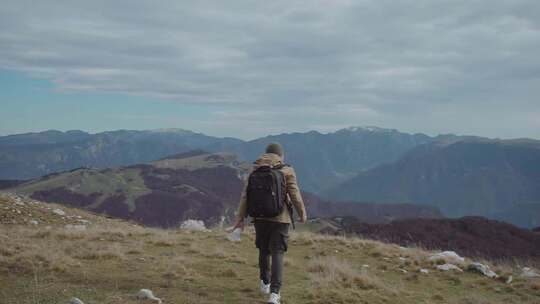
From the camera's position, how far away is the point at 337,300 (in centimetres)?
930

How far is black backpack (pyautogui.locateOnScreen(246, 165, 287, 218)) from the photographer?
8.62 meters

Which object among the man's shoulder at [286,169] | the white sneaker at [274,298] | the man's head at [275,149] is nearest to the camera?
the white sneaker at [274,298]

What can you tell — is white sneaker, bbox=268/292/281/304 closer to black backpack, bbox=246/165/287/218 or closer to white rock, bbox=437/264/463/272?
black backpack, bbox=246/165/287/218

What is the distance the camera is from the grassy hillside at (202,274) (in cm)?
904

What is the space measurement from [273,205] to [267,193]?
24cm

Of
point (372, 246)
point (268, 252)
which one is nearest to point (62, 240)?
point (268, 252)

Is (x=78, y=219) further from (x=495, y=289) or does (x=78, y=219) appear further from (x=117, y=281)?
(x=495, y=289)

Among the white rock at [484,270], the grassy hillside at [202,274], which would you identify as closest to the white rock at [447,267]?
the grassy hillside at [202,274]

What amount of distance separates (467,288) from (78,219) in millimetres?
17787

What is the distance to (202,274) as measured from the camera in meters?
11.2

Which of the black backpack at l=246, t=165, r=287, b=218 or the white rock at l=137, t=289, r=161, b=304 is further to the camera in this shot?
the black backpack at l=246, t=165, r=287, b=218

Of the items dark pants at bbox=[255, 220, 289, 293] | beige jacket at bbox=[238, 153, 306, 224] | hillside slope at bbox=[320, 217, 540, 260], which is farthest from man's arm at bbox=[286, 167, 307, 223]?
hillside slope at bbox=[320, 217, 540, 260]

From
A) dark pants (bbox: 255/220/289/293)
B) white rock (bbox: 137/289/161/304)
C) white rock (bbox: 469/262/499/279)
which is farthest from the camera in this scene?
white rock (bbox: 469/262/499/279)

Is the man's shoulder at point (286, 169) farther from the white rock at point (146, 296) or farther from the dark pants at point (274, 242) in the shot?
the white rock at point (146, 296)
